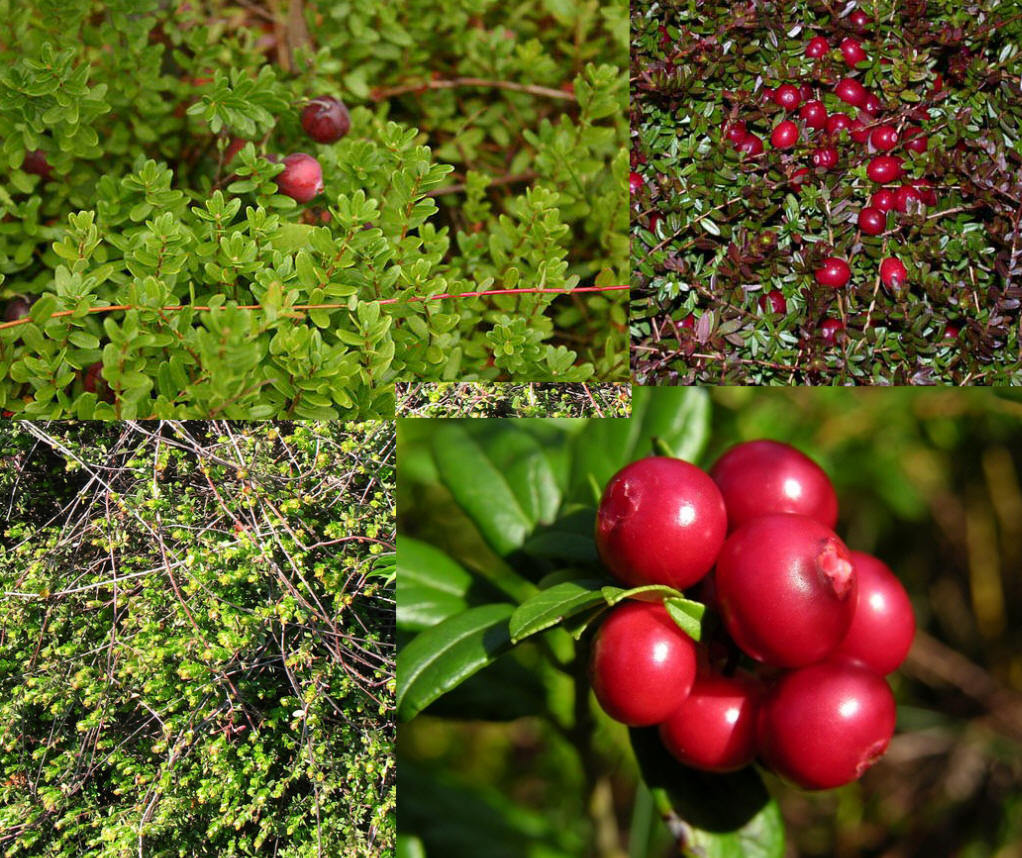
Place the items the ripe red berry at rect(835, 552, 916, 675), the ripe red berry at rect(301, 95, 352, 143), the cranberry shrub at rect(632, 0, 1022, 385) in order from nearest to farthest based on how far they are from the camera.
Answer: the ripe red berry at rect(835, 552, 916, 675)
the ripe red berry at rect(301, 95, 352, 143)
the cranberry shrub at rect(632, 0, 1022, 385)

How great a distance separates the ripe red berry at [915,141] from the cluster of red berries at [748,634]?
1.73m

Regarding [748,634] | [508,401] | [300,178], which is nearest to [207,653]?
[508,401]

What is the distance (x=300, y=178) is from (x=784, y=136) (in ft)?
4.29

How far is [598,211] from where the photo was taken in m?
2.32

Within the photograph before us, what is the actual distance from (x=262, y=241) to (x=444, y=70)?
118 centimetres

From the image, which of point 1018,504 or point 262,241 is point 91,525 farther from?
point 1018,504

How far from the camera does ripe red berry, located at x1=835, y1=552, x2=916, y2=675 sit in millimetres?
1146

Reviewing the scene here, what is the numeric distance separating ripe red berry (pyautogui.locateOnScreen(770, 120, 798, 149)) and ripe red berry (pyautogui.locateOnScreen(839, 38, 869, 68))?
0.86 ft

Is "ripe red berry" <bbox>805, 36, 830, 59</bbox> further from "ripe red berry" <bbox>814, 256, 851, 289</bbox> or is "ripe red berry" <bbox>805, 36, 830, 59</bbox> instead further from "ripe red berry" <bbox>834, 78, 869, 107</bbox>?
"ripe red berry" <bbox>814, 256, 851, 289</bbox>

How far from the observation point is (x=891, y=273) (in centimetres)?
241

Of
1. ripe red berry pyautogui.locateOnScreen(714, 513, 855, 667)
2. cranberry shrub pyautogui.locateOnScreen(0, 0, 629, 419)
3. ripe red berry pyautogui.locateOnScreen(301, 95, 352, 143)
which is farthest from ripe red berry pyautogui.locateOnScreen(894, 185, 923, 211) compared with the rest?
ripe red berry pyautogui.locateOnScreen(714, 513, 855, 667)

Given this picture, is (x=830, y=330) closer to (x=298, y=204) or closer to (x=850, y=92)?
(x=850, y=92)

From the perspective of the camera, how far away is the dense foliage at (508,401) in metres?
1.65

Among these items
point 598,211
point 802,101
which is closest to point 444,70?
point 598,211
